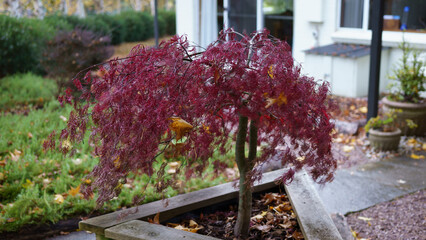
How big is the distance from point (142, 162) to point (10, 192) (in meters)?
2.44

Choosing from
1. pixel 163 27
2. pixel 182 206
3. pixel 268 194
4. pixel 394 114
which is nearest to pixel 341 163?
pixel 394 114

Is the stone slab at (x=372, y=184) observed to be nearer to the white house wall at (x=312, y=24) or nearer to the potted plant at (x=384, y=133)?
the potted plant at (x=384, y=133)

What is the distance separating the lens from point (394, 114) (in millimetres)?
5816

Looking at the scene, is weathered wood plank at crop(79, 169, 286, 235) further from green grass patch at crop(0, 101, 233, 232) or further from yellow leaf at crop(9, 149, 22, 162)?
yellow leaf at crop(9, 149, 22, 162)

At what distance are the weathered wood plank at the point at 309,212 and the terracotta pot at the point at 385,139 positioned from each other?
8.97 feet

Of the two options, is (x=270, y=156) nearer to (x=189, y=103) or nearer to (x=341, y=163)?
(x=189, y=103)

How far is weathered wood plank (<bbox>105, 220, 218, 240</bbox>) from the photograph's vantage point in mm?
2193

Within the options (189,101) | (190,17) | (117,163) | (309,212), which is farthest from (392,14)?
(117,163)

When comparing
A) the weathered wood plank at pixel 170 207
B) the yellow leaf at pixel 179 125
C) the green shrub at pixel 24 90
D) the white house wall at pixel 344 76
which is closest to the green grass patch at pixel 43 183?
the weathered wood plank at pixel 170 207

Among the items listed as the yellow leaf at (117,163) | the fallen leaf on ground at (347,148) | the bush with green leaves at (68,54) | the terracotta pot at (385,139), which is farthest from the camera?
the bush with green leaves at (68,54)

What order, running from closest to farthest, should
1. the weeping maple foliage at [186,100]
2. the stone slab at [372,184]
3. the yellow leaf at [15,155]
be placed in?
1. the weeping maple foliage at [186,100]
2. the stone slab at [372,184]
3. the yellow leaf at [15,155]

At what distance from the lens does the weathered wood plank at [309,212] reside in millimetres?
2229

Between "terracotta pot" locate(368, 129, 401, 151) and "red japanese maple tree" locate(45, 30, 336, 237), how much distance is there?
3.39 metres

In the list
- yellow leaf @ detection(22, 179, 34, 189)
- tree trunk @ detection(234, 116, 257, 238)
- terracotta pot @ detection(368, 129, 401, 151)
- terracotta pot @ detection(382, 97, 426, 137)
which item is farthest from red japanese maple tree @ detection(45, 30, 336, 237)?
terracotta pot @ detection(382, 97, 426, 137)
